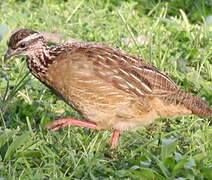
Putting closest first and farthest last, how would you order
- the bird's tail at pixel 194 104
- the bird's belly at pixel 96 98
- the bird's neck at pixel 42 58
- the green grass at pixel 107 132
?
the green grass at pixel 107 132 → the bird's belly at pixel 96 98 → the bird's neck at pixel 42 58 → the bird's tail at pixel 194 104

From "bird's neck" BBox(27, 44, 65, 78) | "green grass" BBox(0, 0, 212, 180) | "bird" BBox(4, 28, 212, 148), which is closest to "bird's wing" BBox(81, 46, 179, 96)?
"bird" BBox(4, 28, 212, 148)

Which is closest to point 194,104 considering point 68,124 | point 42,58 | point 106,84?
point 106,84

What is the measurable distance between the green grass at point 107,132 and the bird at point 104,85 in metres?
0.17

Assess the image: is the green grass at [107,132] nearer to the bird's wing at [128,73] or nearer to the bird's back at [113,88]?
the bird's back at [113,88]

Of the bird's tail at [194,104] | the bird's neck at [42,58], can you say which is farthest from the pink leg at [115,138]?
the bird's neck at [42,58]

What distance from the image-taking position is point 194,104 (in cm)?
710

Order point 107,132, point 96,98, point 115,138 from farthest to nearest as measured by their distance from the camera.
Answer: point 107,132 → point 115,138 → point 96,98

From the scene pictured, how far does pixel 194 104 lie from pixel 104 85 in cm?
83

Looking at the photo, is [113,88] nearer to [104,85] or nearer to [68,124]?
[104,85]

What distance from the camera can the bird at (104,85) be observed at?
6.84 metres

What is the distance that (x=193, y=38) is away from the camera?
9.53 metres

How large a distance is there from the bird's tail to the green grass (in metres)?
0.18

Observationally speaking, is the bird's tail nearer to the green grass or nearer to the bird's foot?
the green grass

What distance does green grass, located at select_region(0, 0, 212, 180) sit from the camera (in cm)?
613
